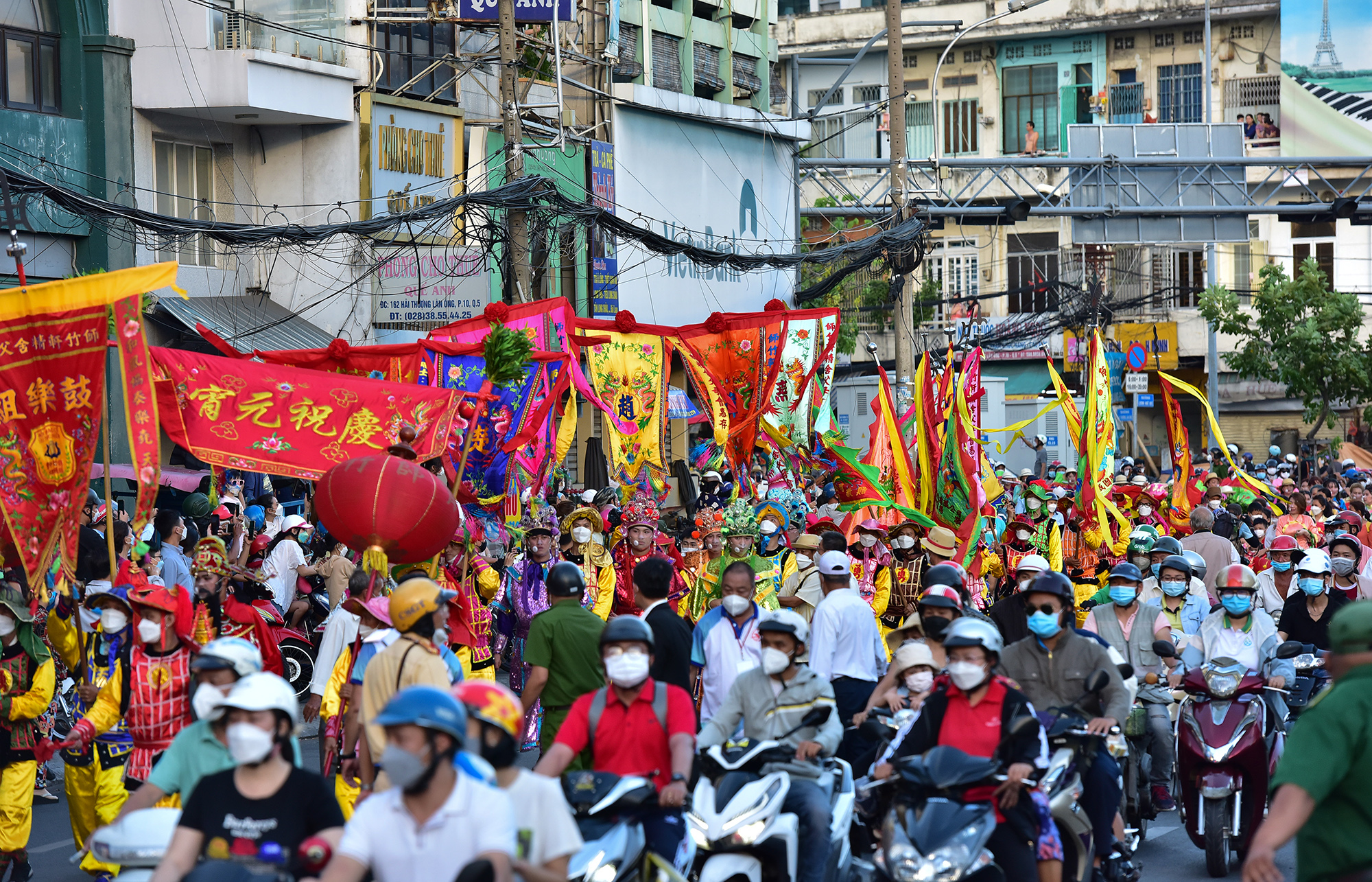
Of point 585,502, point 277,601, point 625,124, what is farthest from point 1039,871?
point 625,124

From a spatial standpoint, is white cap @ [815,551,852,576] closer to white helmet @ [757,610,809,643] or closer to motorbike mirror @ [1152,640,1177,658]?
motorbike mirror @ [1152,640,1177,658]

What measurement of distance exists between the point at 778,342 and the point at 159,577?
327 inches

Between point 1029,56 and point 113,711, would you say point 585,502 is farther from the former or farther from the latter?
point 1029,56

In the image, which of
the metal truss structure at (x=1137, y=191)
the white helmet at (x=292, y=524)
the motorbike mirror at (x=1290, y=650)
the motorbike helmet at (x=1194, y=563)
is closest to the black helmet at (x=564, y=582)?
the motorbike mirror at (x=1290, y=650)

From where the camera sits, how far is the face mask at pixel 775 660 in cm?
748

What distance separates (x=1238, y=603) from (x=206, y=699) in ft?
20.0

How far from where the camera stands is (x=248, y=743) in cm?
527

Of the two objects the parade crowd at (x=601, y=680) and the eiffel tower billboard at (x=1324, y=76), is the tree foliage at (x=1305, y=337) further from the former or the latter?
the parade crowd at (x=601, y=680)

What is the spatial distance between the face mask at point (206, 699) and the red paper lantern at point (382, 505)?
3.36 m

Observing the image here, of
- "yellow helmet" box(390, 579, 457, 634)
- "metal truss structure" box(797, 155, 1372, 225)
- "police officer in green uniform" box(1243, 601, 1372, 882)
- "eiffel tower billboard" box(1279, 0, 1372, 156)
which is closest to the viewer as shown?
"police officer in green uniform" box(1243, 601, 1372, 882)

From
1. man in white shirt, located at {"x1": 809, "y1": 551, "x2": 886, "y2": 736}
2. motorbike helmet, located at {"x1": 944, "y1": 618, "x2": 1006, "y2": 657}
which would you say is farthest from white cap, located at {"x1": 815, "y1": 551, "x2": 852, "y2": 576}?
motorbike helmet, located at {"x1": 944, "y1": 618, "x2": 1006, "y2": 657}

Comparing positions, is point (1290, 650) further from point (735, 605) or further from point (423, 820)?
point (423, 820)

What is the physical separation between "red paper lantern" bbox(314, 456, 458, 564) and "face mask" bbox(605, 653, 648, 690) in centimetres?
301

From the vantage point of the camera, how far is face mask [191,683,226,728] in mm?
5715
